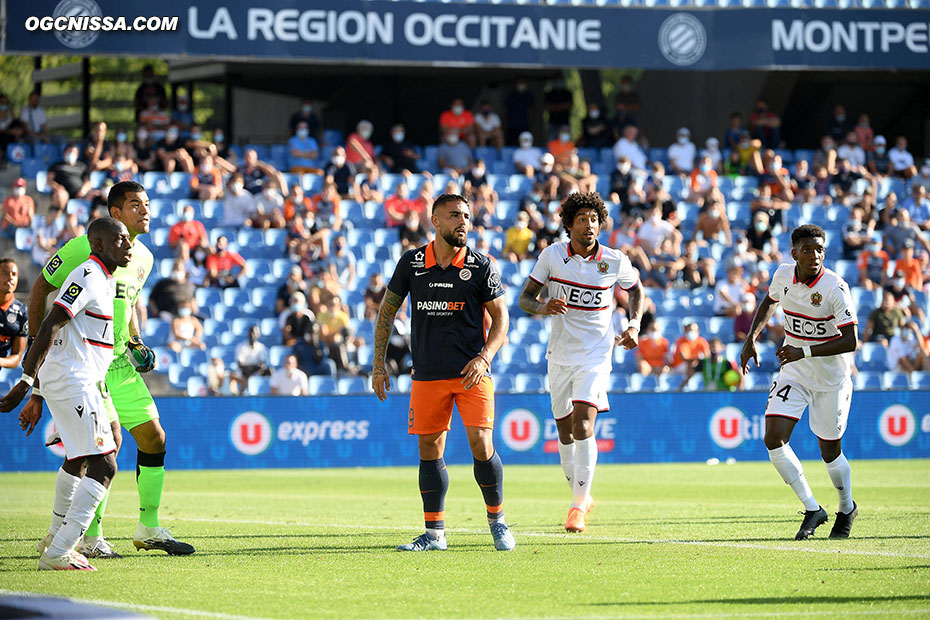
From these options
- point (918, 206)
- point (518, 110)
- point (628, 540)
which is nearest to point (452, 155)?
point (518, 110)

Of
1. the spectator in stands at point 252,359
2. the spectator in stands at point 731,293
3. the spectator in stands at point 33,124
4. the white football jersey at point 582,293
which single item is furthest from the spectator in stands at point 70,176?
the white football jersey at point 582,293

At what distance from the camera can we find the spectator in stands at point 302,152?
24172mm

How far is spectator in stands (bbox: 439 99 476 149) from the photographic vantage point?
25.5 m

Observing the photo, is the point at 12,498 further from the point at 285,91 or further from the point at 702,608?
the point at 285,91

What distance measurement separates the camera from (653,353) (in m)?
20.8

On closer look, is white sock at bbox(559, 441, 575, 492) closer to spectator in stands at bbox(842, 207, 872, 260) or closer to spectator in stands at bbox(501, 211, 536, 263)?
Result: spectator in stands at bbox(501, 211, 536, 263)

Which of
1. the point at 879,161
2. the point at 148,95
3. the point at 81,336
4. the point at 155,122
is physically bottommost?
the point at 81,336

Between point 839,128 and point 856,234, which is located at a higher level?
point 839,128

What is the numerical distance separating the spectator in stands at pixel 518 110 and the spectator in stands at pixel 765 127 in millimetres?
4663

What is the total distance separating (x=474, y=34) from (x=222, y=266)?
254 inches

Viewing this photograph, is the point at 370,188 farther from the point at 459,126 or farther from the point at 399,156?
the point at 459,126

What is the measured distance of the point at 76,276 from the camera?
7.66 m

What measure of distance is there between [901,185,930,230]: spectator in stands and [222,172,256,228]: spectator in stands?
12.3 metres

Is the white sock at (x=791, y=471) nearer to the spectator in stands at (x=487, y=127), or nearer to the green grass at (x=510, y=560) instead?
the green grass at (x=510, y=560)
